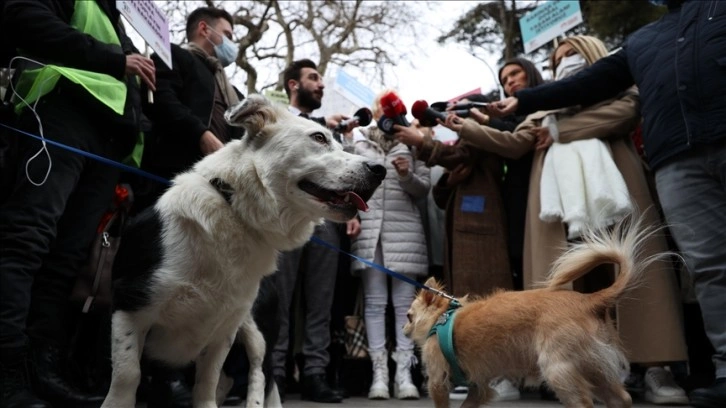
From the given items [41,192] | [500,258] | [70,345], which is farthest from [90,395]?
[500,258]

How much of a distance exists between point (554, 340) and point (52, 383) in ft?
7.92

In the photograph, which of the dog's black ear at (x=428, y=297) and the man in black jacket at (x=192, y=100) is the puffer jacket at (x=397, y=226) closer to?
the man in black jacket at (x=192, y=100)

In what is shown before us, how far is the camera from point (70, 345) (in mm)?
3809

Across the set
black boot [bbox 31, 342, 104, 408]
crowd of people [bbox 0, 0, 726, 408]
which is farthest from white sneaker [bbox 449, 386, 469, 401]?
black boot [bbox 31, 342, 104, 408]

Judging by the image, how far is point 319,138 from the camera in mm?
3139

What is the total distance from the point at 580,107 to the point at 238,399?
3114 mm

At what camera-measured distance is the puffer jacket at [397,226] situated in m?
5.19

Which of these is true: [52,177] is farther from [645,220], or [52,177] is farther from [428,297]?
[645,220]

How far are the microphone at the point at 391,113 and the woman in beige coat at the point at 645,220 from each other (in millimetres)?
424

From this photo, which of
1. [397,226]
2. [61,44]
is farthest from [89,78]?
[397,226]

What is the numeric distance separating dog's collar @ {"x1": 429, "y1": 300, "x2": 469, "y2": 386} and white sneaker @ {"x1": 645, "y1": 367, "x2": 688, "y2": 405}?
168 cm

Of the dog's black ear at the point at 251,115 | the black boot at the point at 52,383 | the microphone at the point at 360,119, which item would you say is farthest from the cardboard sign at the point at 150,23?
the black boot at the point at 52,383

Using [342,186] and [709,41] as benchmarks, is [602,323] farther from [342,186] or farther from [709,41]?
[709,41]

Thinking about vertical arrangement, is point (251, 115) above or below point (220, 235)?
above
